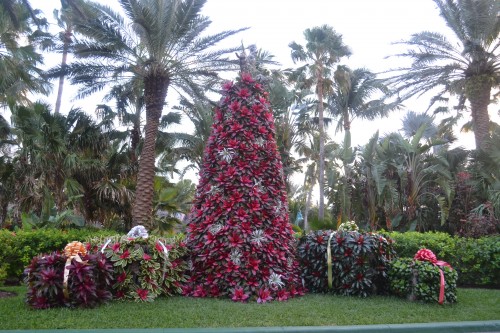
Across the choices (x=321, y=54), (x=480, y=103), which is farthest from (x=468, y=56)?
(x=321, y=54)

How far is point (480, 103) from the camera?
55.2 ft

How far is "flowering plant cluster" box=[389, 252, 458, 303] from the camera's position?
25.0 feet

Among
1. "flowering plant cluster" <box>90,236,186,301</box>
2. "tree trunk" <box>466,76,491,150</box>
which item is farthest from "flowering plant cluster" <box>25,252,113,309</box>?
"tree trunk" <box>466,76,491,150</box>

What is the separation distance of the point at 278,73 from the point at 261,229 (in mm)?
17719

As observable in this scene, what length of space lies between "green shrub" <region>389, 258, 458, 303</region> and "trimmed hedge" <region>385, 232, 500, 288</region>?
1977 mm

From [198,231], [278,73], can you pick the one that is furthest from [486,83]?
[198,231]

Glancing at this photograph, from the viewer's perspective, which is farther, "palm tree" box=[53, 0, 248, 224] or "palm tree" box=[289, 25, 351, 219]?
"palm tree" box=[289, 25, 351, 219]

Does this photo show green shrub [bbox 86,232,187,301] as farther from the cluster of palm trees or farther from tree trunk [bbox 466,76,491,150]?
tree trunk [bbox 466,76,491,150]

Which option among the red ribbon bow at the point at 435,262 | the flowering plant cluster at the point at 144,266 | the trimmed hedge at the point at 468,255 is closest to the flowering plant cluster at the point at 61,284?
the flowering plant cluster at the point at 144,266

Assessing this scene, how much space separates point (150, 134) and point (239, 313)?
927 cm

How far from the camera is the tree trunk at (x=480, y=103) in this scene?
16.4 meters

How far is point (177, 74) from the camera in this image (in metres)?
14.8

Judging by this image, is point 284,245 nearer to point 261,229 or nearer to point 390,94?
point 261,229

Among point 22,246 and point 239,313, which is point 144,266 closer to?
point 239,313
